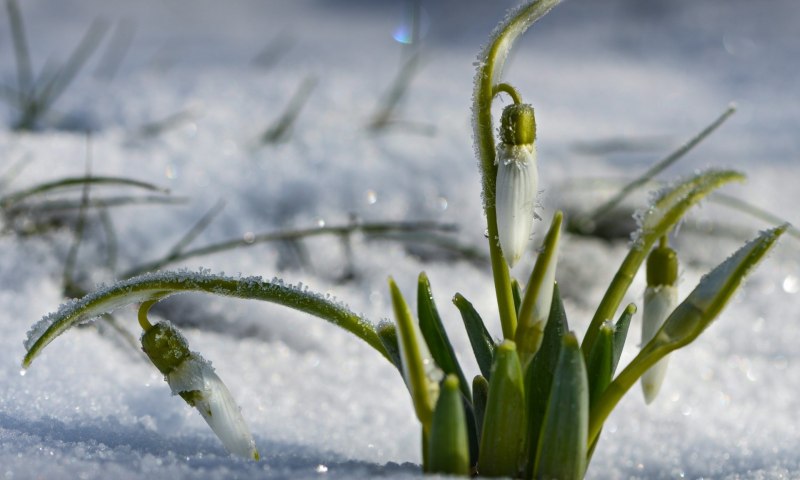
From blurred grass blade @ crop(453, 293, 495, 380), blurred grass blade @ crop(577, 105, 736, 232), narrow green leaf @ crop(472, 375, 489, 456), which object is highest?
blurred grass blade @ crop(577, 105, 736, 232)

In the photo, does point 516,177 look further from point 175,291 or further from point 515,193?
point 175,291

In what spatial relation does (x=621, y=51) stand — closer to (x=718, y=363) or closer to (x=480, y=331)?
(x=718, y=363)

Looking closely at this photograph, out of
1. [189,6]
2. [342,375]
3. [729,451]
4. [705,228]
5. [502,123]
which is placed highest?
[189,6]

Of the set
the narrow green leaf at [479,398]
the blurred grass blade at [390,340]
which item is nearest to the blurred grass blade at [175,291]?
the blurred grass blade at [390,340]

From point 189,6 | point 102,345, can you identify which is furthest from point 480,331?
point 189,6

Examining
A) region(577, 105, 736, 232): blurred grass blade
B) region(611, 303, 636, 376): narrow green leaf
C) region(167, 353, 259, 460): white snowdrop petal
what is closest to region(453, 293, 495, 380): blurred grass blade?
region(611, 303, 636, 376): narrow green leaf

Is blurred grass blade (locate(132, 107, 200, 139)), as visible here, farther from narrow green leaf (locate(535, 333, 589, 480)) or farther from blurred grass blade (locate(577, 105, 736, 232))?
narrow green leaf (locate(535, 333, 589, 480))

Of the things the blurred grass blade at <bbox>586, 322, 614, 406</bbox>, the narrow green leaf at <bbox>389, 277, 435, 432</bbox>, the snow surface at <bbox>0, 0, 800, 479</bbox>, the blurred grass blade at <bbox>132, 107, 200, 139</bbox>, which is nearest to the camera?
the narrow green leaf at <bbox>389, 277, 435, 432</bbox>

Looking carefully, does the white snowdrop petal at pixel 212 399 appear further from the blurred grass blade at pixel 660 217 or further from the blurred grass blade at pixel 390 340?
the blurred grass blade at pixel 660 217
